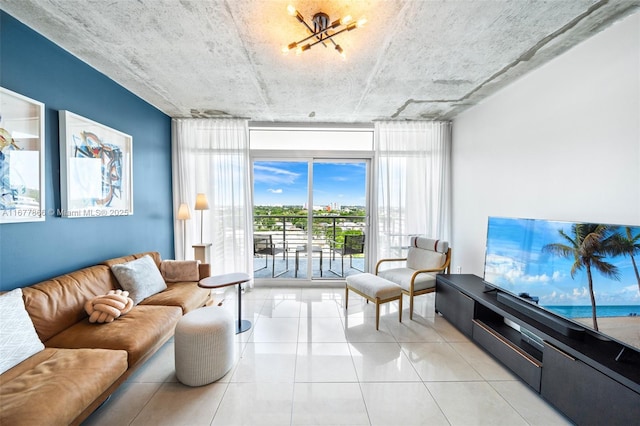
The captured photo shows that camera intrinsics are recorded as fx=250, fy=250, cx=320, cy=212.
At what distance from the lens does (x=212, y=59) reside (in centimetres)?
232

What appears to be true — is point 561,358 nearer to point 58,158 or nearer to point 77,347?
point 77,347

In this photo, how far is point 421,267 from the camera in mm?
3461

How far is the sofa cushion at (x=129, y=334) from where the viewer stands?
1.74 meters

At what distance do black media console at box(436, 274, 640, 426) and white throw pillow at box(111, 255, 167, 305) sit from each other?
3250mm

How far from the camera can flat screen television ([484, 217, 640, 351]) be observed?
4.86 ft

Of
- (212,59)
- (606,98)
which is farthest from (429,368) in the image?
(212,59)

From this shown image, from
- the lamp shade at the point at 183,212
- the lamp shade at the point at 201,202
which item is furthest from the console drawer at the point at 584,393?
the lamp shade at the point at 183,212

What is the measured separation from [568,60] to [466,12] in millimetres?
1152

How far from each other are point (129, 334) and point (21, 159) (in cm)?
151

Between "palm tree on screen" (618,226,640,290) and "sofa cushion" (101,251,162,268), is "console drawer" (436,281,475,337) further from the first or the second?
"sofa cushion" (101,251,162,268)

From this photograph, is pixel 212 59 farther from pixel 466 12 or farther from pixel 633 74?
pixel 633 74

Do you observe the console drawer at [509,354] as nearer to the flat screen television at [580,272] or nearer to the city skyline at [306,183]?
the flat screen television at [580,272]

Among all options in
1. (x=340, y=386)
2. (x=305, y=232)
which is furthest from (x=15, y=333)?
(x=305, y=232)

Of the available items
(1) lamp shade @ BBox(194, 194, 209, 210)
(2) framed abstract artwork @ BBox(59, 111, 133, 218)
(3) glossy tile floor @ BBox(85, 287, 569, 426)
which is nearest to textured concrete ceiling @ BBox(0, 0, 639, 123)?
(2) framed abstract artwork @ BBox(59, 111, 133, 218)
